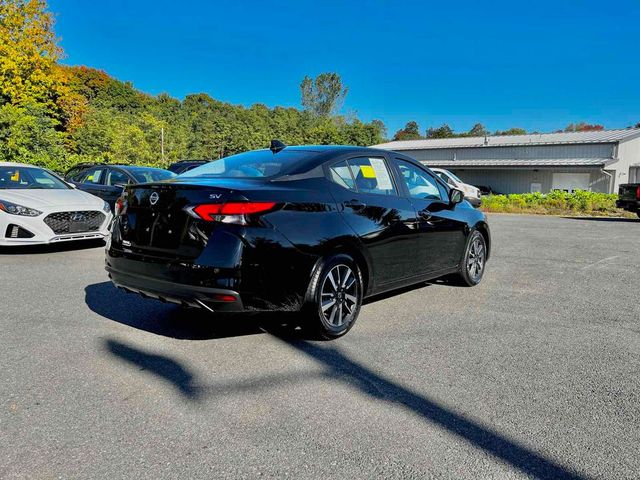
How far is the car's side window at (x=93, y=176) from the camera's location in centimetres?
1244

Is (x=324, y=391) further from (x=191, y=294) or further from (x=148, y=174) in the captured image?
(x=148, y=174)

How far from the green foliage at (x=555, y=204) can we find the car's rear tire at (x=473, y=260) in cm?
1772

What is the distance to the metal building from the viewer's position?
115 feet

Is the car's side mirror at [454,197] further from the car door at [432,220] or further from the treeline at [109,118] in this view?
the treeline at [109,118]

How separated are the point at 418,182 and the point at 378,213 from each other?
3.46ft

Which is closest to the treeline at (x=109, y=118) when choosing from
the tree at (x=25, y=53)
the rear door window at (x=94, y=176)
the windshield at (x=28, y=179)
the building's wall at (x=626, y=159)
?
the tree at (x=25, y=53)

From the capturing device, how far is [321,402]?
3.04 meters

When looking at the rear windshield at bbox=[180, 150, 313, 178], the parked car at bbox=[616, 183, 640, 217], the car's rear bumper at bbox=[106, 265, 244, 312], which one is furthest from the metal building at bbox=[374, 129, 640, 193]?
the car's rear bumper at bbox=[106, 265, 244, 312]

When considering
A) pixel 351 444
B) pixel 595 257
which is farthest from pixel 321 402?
pixel 595 257

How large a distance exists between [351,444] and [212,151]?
61.0m

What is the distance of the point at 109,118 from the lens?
165ft

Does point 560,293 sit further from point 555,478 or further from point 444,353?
point 555,478

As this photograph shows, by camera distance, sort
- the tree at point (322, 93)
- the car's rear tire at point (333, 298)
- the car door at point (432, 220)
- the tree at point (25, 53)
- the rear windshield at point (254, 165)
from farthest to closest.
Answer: the tree at point (322, 93), the tree at point (25, 53), the car door at point (432, 220), the rear windshield at point (254, 165), the car's rear tire at point (333, 298)

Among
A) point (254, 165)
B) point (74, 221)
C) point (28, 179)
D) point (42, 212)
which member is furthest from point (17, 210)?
point (254, 165)
